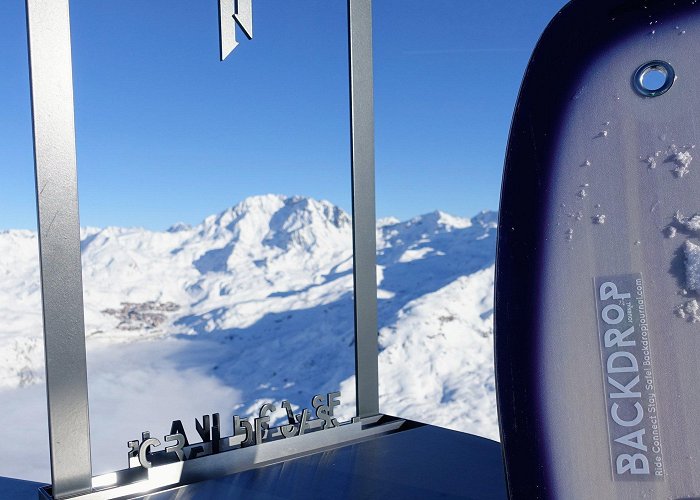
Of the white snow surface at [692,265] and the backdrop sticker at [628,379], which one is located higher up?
the white snow surface at [692,265]

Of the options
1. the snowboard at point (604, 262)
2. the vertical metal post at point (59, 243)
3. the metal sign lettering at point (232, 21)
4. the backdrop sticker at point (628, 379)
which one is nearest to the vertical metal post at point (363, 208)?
the metal sign lettering at point (232, 21)

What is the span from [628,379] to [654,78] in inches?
20.1

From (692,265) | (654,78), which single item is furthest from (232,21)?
(692,265)

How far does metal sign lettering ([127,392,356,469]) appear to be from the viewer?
164cm

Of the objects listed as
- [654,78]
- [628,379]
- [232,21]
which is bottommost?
[628,379]

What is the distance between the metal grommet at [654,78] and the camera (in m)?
1.05

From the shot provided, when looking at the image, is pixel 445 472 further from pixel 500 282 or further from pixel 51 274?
pixel 51 274

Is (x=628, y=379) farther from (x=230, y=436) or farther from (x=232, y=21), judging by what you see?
(x=232, y=21)

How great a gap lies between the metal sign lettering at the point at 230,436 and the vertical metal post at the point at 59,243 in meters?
0.15

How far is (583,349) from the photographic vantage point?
1054 millimetres

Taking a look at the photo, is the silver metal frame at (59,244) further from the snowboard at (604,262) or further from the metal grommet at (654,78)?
the metal grommet at (654,78)

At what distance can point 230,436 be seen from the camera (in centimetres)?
185

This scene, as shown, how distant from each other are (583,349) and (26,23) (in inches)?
55.3

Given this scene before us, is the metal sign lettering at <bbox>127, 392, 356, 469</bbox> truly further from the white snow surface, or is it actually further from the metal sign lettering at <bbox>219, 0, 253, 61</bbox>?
the white snow surface
